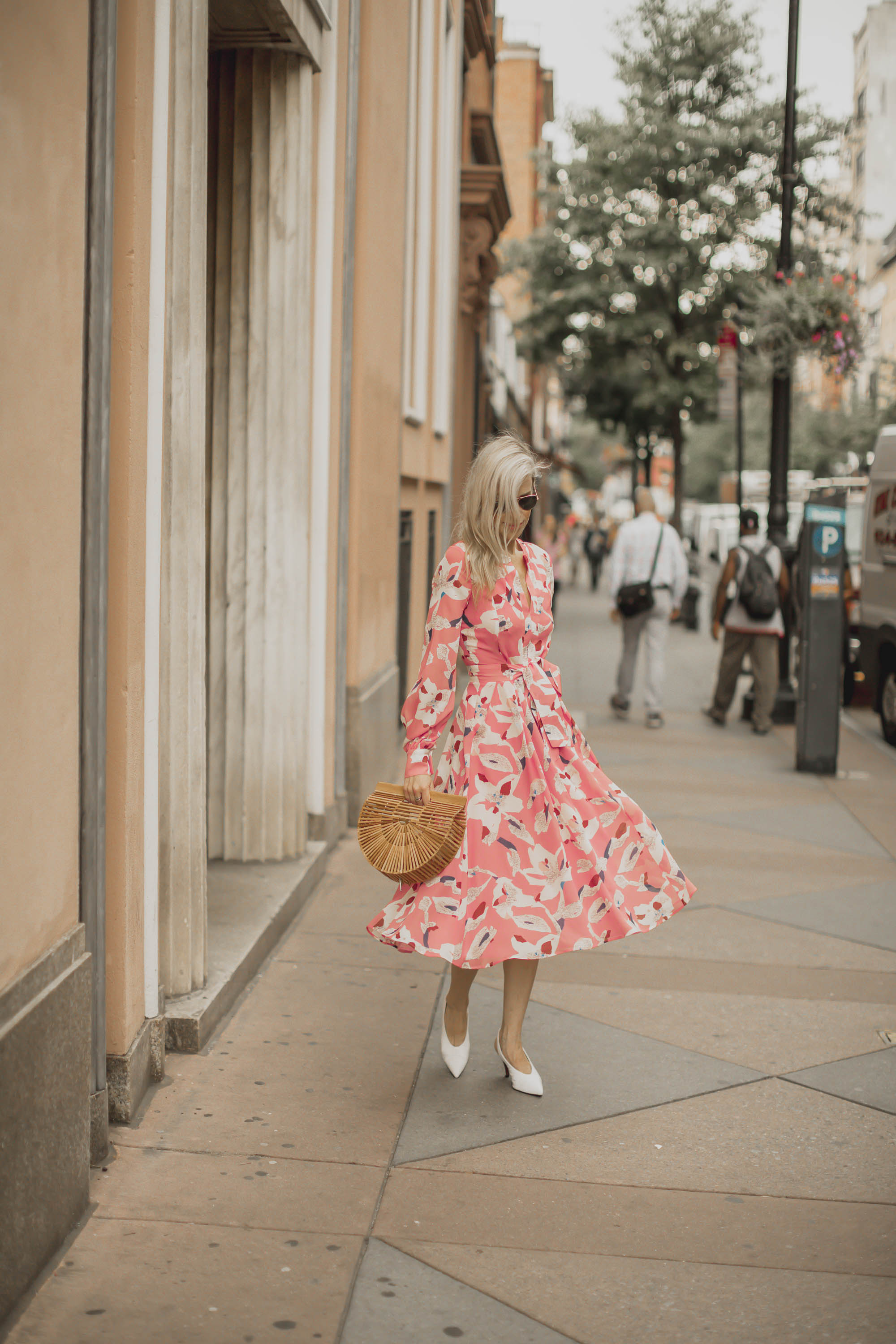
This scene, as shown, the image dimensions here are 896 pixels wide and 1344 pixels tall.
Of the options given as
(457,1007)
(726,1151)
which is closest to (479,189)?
(457,1007)

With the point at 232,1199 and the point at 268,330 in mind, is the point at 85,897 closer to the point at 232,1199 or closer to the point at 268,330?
the point at 232,1199

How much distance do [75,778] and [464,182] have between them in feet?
43.7

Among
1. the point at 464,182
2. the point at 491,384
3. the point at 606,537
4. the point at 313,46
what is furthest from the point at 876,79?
the point at 313,46

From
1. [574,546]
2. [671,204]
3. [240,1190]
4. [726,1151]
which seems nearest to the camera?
[240,1190]

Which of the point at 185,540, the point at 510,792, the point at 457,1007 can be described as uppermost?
the point at 185,540

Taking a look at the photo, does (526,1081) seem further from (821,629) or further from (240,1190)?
(821,629)

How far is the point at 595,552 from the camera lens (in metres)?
36.8

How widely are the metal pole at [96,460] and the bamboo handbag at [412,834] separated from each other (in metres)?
0.80

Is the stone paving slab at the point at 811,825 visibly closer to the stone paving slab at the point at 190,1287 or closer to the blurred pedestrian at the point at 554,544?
the stone paving slab at the point at 190,1287

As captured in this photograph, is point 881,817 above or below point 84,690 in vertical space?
below

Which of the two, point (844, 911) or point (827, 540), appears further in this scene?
point (827, 540)

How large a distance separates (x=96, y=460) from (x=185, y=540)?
1011mm

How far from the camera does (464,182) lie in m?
15.5

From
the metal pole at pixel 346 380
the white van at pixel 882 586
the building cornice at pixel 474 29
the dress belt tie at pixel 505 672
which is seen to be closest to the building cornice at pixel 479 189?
the building cornice at pixel 474 29
